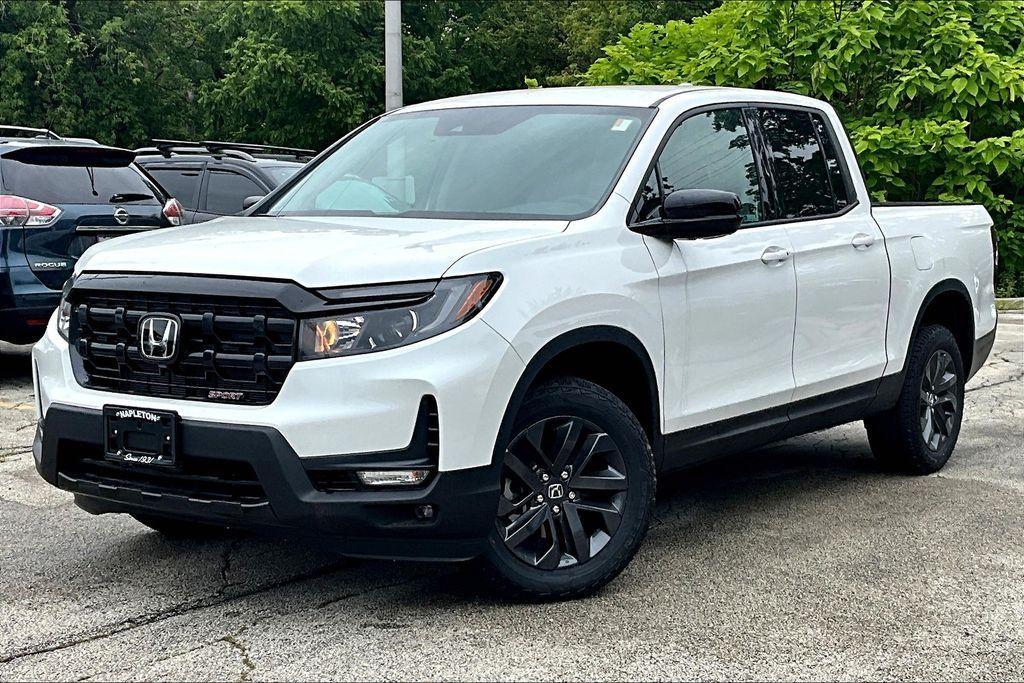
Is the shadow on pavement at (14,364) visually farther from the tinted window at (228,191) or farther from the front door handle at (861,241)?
the front door handle at (861,241)

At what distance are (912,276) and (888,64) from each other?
10.3 meters

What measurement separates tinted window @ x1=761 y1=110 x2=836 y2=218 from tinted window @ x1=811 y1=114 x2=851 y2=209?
0.05 metres

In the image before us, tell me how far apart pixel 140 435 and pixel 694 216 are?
6.84ft

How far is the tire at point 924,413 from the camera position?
6.84m

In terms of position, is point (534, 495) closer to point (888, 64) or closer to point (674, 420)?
point (674, 420)

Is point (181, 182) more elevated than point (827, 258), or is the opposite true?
point (827, 258)

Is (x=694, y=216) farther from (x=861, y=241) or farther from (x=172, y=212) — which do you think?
(x=172, y=212)

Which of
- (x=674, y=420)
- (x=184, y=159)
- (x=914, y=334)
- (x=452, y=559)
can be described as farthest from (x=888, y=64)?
(x=452, y=559)

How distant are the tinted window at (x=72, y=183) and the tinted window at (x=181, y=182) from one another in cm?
258

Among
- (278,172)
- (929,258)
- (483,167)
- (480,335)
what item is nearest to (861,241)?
(929,258)

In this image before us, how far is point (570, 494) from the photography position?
15.5 feet

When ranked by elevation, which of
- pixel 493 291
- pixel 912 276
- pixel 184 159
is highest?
pixel 493 291

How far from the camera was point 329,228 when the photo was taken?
498 centimetres

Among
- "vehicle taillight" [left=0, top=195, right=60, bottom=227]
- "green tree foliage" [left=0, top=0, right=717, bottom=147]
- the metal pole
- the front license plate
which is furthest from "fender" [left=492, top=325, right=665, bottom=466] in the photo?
"green tree foliage" [left=0, top=0, right=717, bottom=147]
